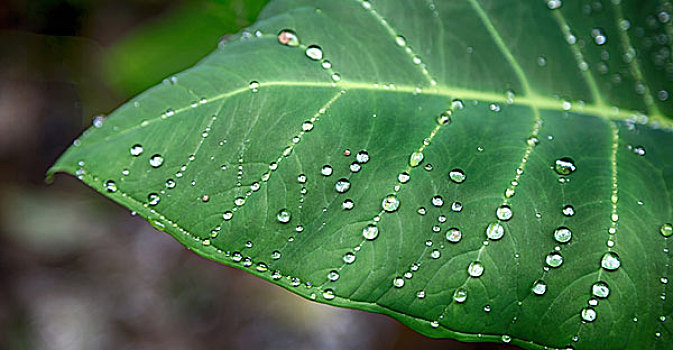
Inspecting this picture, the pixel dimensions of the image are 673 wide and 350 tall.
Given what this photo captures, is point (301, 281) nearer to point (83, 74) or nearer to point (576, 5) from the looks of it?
point (576, 5)

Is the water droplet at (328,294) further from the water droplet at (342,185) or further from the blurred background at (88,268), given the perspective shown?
the blurred background at (88,268)

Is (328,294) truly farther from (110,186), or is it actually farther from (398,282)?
(110,186)

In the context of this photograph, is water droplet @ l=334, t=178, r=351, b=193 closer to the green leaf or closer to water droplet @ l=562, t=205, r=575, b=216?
the green leaf

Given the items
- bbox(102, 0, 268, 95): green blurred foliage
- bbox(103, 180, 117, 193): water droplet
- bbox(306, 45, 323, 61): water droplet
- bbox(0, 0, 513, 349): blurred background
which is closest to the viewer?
bbox(103, 180, 117, 193): water droplet

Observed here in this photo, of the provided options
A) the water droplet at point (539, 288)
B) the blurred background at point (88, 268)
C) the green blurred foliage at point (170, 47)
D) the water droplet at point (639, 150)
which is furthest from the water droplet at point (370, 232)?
the blurred background at point (88, 268)

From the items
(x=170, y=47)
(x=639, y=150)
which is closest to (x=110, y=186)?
(x=639, y=150)

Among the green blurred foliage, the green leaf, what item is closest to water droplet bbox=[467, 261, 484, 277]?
the green leaf

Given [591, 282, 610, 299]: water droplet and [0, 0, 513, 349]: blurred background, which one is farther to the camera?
[0, 0, 513, 349]: blurred background
